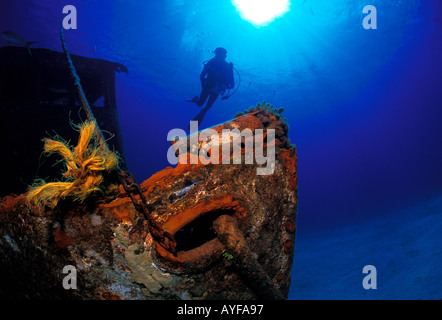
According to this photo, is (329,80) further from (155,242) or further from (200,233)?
(155,242)

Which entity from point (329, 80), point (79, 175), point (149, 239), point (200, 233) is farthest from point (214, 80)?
point (329, 80)

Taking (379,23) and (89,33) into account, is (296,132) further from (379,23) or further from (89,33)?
(89,33)

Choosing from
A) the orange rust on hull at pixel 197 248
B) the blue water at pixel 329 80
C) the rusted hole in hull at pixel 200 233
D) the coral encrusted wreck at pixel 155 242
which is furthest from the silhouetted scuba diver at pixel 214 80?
the blue water at pixel 329 80

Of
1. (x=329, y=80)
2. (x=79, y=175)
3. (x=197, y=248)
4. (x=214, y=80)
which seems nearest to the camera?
(x=79, y=175)

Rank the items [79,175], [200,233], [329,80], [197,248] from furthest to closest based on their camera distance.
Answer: [329,80]
[200,233]
[197,248]
[79,175]

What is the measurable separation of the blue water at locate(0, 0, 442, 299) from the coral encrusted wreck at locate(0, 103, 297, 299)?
10.4m

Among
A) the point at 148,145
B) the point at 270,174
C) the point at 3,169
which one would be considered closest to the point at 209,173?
the point at 270,174

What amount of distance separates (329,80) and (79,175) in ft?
160

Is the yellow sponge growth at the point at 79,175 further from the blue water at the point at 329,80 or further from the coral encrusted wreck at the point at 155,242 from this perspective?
the blue water at the point at 329,80

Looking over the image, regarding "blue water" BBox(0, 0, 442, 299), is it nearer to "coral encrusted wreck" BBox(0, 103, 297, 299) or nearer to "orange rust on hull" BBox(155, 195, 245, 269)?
"coral encrusted wreck" BBox(0, 103, 297, 299)

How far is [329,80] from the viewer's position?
41.0 m

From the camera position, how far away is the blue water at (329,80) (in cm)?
1447

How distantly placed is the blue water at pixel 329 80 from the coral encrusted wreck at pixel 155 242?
408 inches
